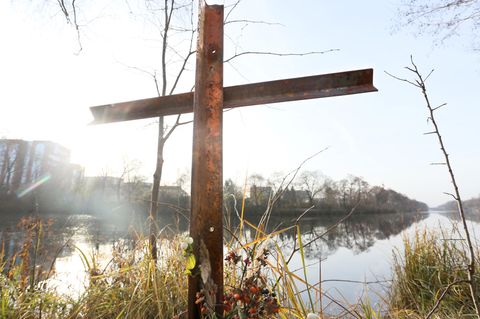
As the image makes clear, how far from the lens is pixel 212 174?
1.47 m

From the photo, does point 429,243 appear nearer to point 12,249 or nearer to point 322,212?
point 12,249

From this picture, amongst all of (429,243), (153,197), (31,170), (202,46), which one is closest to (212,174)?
(202,46)

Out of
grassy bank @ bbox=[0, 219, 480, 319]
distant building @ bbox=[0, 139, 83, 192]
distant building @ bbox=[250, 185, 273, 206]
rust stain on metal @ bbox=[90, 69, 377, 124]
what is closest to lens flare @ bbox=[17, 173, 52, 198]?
distant building @ bbox=[0, 139, 83, 192]

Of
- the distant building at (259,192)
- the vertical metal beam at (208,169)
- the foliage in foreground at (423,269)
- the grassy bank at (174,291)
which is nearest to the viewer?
the vertical metal beam at (208,169)

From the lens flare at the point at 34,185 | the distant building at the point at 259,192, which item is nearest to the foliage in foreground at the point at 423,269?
the distant building at the point at 259,192

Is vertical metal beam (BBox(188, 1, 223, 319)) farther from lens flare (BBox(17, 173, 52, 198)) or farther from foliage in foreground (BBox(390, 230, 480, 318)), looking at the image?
lens flare (BBox(17, 173, 52, 198))

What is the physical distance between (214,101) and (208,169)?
0.39 m

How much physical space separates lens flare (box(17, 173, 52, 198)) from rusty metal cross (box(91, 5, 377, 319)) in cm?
4056

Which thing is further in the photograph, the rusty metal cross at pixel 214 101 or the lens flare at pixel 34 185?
the lens flare at pixel 34 185

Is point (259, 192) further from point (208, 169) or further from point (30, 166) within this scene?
point (30, 166)

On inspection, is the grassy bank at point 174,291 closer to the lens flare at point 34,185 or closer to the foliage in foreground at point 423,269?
the foliage in foreground at point 423,269

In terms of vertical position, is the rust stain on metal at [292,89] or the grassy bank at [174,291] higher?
the rust stain on metal at [292,89]

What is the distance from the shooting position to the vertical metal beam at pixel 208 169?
4.75ft

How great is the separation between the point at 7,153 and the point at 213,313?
51.9 m
